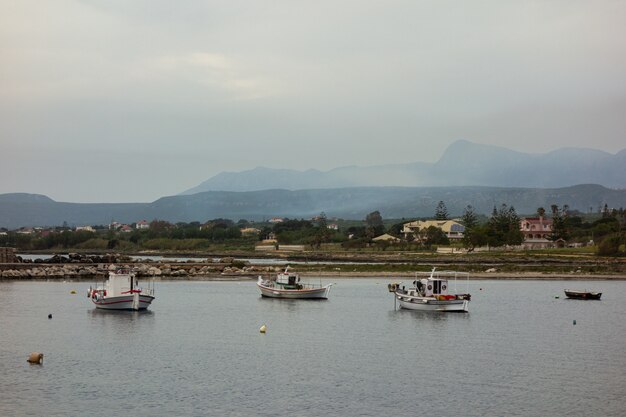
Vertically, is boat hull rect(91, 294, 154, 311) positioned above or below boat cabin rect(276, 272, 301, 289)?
below

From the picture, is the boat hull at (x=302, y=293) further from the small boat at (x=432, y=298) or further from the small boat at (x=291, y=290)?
the small boat at (x=432, y=298)

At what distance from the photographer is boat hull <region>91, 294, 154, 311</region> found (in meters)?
68.0

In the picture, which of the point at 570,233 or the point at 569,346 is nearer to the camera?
the point at 569,346

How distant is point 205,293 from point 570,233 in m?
117

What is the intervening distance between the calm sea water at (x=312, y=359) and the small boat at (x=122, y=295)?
98 centimetres

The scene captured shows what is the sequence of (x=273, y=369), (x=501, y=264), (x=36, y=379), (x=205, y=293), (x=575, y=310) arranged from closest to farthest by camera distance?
(x=36, y=379)
(x=273, y=369)
(x=575, y=310)
(x=205, y=293)
(x=501, y=264)

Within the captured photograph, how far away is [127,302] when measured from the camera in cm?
6825

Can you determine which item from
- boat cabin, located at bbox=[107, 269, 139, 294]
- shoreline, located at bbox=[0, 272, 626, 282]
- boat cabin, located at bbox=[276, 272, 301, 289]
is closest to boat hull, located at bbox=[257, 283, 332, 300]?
boat cabin, located at bbox=[276, 272, 301, 289]

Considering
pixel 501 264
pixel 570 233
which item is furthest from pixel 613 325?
pixel 570 233

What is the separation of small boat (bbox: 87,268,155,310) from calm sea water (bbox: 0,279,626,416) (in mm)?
982

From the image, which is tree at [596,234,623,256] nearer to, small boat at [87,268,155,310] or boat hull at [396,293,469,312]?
boat hull at [396,293,469,312]

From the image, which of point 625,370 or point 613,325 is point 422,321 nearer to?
point 613,325

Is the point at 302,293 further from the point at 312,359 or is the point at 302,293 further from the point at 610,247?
the point at 610,247

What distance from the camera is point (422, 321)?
63.3 metres
